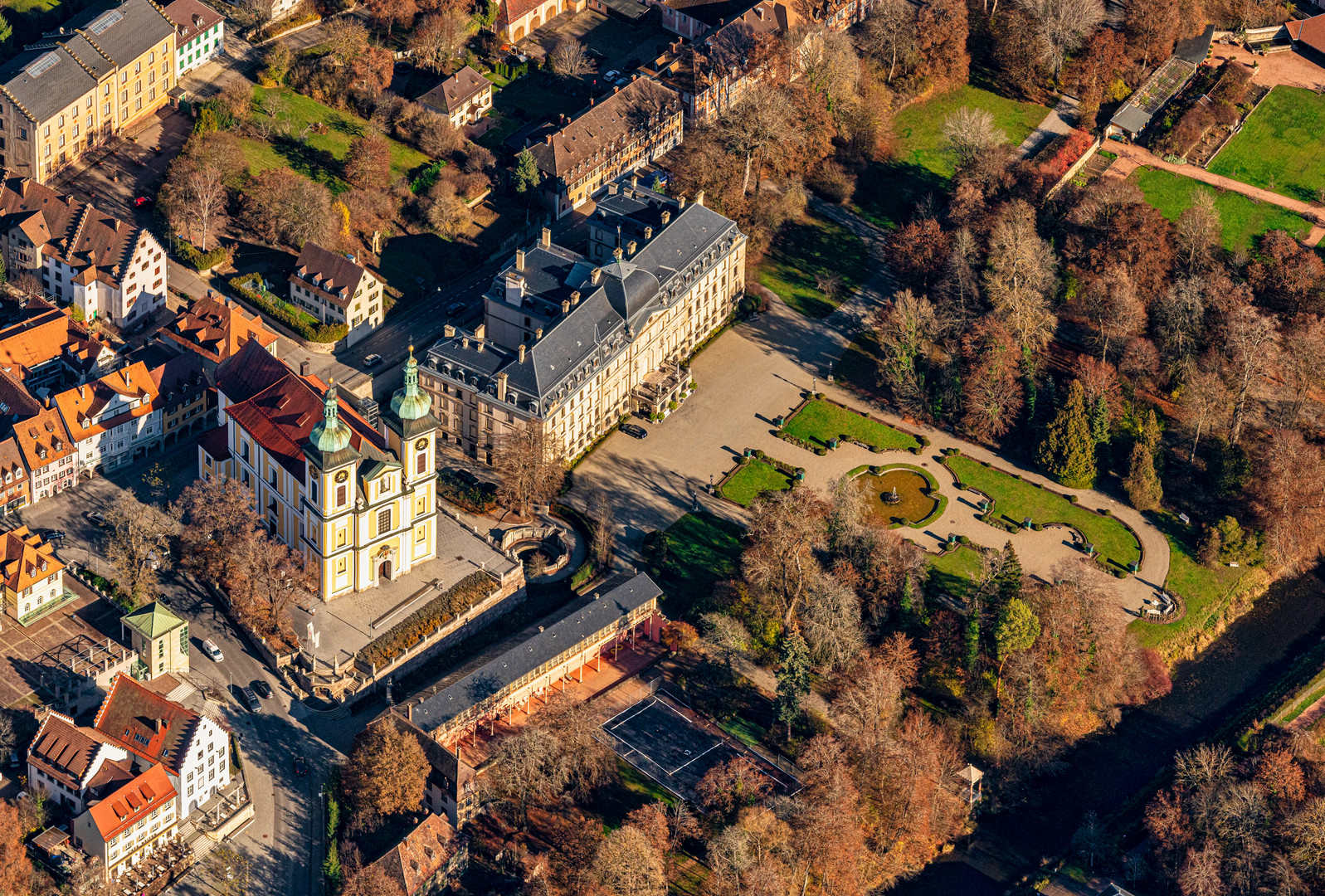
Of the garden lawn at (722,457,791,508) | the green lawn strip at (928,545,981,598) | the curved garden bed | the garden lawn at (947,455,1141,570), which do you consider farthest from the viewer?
the garden lawn at (722,457,791,508)

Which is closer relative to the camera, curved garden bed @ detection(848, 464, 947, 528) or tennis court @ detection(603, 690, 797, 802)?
tennis court @ detection(603, 690, 797, 802)

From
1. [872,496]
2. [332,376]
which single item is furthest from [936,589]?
[332,376]

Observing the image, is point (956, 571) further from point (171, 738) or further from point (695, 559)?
point (171, 738)

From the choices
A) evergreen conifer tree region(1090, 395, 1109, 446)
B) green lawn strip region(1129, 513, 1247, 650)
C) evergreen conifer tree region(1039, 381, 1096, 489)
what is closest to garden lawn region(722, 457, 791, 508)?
evergreen conifer tree region(1039, 381, 1096, 489)

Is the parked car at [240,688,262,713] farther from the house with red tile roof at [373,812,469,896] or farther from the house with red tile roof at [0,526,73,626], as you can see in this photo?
the house with red tile roof at [373,812,469,896]

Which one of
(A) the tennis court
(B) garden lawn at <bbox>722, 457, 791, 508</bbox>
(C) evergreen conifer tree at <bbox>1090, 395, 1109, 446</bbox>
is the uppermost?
(C) evergreen conifer tree at <bbox>1090, 395, 1109, 446</bbox>

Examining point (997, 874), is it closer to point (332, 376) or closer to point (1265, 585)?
point (1265, 585)
